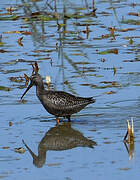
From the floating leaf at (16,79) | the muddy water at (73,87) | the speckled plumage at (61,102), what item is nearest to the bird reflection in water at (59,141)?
the muddy water at (73,87)

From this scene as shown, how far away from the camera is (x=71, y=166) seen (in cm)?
928

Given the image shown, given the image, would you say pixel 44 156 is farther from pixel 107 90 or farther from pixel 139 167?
pixel 107 90

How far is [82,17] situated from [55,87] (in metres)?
5.91

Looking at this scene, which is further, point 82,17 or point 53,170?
point 82,17

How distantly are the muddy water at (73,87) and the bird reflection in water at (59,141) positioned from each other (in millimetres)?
15

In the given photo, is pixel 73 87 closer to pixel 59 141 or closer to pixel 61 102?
pixel 61 102

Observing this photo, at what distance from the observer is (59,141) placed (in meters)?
10.8

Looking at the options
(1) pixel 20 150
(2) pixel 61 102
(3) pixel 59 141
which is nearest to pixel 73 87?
(2) pixel 61 102

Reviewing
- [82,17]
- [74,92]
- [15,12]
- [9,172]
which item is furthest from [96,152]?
[15,12]

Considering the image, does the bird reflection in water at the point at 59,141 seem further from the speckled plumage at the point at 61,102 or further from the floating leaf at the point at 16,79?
the floating leaf at the point at 16,79

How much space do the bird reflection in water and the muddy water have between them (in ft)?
0.05

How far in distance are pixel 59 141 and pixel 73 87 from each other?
9.53ft

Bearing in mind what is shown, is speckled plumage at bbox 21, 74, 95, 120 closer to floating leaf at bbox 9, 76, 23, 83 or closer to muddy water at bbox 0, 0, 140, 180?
muddy water at bbox 0, 0, 140, 180

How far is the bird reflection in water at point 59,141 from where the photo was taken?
989 cm
